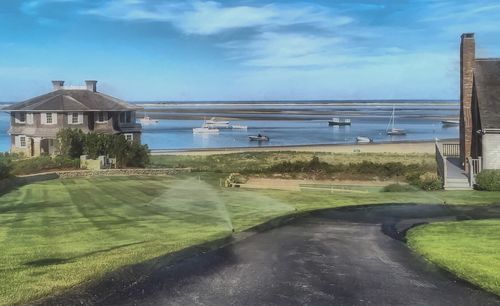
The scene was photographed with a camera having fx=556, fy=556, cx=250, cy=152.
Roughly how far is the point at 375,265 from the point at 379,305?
9.29 ft

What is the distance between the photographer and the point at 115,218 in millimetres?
18406

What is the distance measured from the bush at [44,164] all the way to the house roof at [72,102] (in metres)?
16.1

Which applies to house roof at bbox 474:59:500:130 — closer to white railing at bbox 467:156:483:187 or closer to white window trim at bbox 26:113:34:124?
white railing at bbox 467:156:483:187

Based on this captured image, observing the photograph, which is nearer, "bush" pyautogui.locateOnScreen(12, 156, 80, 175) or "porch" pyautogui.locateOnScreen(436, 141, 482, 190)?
"porch" pyautogui.locateOnScreen(436, 141, 482, 190)

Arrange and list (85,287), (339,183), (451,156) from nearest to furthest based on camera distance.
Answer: (85,287) < (339,183) < (451,156)

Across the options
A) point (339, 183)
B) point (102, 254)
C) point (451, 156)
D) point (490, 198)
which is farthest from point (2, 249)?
point (451, 156)

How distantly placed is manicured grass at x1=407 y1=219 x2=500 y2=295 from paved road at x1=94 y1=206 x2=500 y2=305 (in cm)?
39

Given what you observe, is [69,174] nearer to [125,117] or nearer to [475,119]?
[125,117]

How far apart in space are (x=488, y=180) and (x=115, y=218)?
1868 cm

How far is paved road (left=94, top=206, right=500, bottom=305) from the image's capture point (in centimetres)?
966

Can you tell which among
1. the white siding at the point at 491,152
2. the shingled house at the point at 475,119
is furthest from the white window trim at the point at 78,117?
the white siding at the point at 491,152

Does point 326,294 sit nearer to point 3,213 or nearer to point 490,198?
point 3,213

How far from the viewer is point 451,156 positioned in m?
41.9

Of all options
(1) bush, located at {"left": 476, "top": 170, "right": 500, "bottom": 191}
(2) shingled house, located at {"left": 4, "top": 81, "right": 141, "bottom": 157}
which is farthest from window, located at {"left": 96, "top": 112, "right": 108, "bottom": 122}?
(1) bush, located at {"left": 476, "top": 170, "right": 500, "bottom": 191}
